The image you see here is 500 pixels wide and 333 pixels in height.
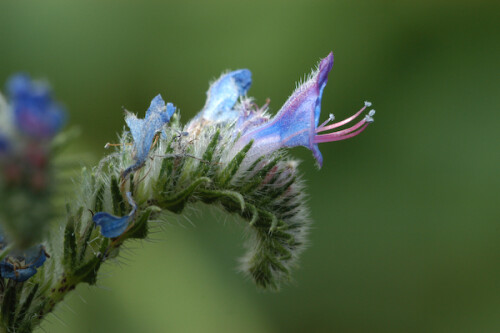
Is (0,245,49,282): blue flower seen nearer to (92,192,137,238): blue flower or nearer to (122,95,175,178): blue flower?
(92,192,137,238): blue flower

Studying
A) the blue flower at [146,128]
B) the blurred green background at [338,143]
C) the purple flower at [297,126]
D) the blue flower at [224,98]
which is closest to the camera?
the blue flower at [146,128]

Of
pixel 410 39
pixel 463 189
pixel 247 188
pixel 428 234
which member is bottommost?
pixel 247 188

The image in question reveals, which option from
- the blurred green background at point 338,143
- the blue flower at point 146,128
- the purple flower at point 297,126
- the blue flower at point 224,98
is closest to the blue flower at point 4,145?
the blue flower at point 146,128

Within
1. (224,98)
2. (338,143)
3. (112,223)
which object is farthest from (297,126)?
(338,143)

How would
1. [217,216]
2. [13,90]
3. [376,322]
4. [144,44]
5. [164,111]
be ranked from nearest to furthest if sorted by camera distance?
[13,90] < [164,111] < [217,216] < [376,322] < [144,44]

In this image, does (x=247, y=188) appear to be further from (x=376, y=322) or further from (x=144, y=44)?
(x=144, y=44)

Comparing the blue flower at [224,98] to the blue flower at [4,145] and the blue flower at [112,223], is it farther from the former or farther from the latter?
the blue flower at [4,145]

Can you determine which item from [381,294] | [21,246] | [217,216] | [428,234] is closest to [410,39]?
[428,234]
